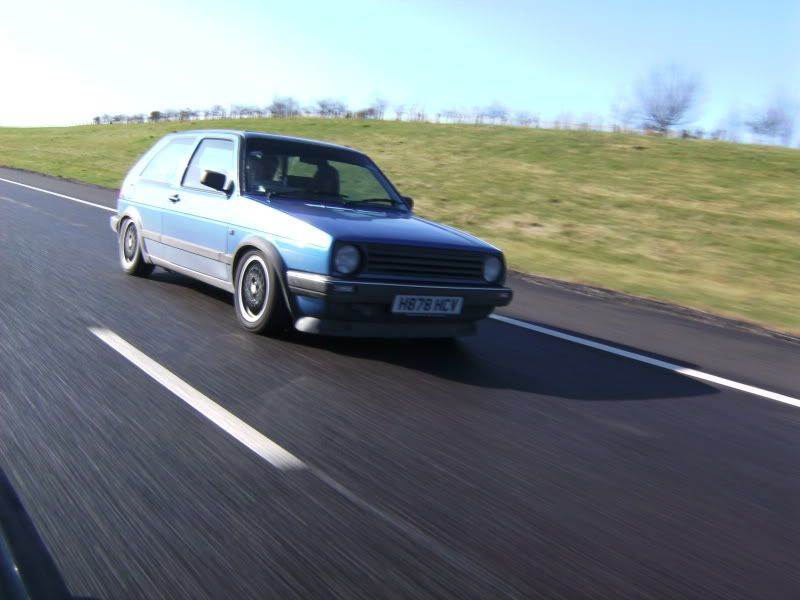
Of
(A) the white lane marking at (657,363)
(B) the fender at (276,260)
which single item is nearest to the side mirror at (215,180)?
(B) the fender at (276,260)

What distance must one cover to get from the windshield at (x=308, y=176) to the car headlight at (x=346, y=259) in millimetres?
1282

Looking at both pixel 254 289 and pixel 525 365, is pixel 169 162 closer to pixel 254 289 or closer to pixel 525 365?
pixel 254 289

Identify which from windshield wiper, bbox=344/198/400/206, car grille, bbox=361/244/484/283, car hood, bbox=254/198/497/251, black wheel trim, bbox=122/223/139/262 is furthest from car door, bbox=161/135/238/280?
car grille, bbox=361/244/484/283

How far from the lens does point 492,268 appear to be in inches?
244

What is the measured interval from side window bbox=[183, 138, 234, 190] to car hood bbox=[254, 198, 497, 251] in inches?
33.7

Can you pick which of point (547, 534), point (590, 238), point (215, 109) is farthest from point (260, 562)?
point (215, 109)

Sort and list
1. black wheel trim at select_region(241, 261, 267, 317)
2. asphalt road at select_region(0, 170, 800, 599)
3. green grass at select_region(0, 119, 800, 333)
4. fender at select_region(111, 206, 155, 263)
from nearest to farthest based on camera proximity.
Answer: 1. asphalt road at select_region(0, 170, 800, 599)
2. black wheel trim at select_region(241, 261, 267, 317)
3. fender at select_region(111, 206, 155, 263)
4. green grass at select_region(0, 119, 800, 333)

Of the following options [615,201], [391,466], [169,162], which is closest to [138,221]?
[169,162]

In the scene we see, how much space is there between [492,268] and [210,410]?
2.68m

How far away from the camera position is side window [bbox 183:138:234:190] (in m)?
7.04

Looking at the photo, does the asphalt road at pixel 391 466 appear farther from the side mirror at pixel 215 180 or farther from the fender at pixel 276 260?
the side mirror at pixel 215 180

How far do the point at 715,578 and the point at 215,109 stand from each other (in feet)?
202

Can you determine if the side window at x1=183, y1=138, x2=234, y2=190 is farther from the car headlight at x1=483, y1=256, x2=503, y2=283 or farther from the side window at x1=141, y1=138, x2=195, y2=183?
the car headlight at x1=483, y1=256, x2=503, y2=283

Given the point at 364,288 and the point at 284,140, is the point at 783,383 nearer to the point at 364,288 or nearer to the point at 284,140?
the point at 364,288
